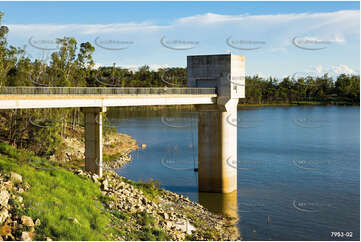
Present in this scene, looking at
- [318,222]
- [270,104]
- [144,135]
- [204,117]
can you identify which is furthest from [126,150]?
[270,104]

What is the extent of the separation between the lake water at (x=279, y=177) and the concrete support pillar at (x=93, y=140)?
9.57 m

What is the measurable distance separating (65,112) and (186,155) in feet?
47.2

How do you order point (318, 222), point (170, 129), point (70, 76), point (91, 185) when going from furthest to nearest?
1. point (170, 129)
2. point (70, 76)
3. point (318, 222)
4. point (91, 185)

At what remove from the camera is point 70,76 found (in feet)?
190

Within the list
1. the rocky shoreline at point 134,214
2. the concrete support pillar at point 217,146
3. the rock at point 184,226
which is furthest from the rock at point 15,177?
the concrete support pillar at point 217,146

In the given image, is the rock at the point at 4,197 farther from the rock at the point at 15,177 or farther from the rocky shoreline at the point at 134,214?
the rock at the point at 15,177

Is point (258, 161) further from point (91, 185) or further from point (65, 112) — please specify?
point (91, 185)

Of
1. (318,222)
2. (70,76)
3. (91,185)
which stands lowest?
(318,222)

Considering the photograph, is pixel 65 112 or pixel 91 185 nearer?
pixel 91 185

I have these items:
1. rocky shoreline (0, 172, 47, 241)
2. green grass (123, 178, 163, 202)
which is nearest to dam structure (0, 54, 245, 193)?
green grass (123, 178, 163, 202)

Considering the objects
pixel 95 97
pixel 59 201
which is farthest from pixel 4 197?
pixel 95 97

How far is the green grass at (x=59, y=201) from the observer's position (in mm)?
19594

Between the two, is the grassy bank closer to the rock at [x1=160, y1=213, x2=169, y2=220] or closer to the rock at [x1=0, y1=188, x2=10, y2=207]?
the rock at [x1=0, y1=188, x2=10, y2=207]

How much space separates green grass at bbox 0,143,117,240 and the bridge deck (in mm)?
3612
